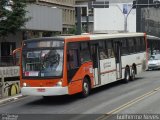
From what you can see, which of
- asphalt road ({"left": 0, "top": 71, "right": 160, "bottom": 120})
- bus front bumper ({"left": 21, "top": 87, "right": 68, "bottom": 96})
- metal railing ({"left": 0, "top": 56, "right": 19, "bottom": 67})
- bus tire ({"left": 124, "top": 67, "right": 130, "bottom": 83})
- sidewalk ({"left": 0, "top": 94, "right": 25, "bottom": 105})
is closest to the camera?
asphalt road ({"left": 0, "top": 71, "right": 160, "bottom": 120})

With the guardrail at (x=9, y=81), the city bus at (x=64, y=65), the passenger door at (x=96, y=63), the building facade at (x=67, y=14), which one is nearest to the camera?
the city bus at (x=64, y=65)

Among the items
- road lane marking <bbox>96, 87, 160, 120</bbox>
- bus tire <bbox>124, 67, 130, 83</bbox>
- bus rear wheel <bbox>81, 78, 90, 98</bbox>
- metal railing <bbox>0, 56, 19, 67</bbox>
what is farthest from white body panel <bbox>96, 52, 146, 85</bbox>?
metal railing <bbox>0, 56, 19, 67</bbox>

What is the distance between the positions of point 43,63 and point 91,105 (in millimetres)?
2733

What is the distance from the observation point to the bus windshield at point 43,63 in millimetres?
17703

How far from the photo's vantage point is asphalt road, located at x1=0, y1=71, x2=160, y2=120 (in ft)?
47.4

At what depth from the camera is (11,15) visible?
1268 inches

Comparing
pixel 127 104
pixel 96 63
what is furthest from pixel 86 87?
pixel 127 104

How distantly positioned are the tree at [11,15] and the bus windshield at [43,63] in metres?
14.3

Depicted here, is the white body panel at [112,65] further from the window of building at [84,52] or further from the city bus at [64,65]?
the window of building at [84,52]

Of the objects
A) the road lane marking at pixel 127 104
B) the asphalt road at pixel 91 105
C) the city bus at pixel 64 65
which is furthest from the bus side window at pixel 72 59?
the road lane marking at pixel 127 104

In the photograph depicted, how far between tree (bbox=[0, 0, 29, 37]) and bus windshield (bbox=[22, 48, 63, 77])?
1429 centimetres

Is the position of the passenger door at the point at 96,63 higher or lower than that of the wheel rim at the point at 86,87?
higher

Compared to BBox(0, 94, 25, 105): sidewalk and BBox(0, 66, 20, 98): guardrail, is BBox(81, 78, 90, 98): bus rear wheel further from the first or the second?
BBox(0, 66, 20, 98): guardrail

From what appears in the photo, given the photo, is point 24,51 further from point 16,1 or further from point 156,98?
point 16,1
